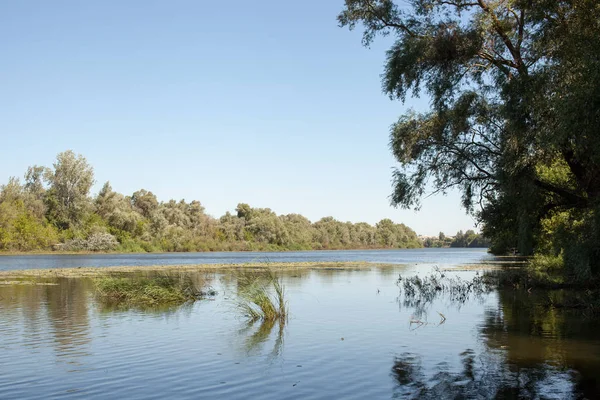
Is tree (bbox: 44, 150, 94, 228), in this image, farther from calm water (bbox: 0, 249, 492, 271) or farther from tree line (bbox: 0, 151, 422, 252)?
calm water (bbox: 0, 249, 492, 271)

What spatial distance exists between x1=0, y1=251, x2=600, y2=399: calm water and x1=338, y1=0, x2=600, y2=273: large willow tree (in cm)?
382

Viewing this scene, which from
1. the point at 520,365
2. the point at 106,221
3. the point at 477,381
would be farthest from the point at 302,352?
the point at 106,221

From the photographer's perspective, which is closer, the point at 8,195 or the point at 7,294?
the point at 7,294

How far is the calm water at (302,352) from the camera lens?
9594 millimetres

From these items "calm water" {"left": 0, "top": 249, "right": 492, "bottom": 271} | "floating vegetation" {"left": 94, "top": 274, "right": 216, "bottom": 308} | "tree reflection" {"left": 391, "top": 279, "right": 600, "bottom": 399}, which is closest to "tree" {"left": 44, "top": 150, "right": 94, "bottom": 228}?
"calm water" {"left": 0, "top": 249, "right": 492, "bottom": 271}

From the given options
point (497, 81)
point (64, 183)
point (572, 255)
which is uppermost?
point (64, 183)

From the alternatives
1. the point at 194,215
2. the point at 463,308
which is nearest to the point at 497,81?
the point at 463,308

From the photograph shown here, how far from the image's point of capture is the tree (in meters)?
93.8

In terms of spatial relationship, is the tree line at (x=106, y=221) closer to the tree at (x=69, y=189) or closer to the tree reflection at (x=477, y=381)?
the tree at (x=69, y=189)

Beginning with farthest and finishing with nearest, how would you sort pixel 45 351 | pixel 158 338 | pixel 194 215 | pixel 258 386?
pixel 194 215 → pixel 158 338 → pixel 45 351 → pixel 258 386

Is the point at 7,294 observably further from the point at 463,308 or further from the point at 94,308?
the point at 463,308

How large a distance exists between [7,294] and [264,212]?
113 meters

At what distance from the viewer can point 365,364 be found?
11492 millimetres

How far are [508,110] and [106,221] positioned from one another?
296 ft
